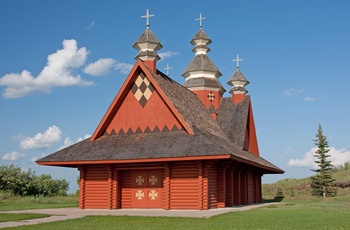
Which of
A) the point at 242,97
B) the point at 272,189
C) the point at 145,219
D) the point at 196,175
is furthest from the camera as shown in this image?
the point at 272,189

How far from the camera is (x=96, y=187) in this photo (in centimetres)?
2244

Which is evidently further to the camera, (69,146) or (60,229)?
(69,146)

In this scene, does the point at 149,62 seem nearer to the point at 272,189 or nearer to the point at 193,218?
the point at 193,218

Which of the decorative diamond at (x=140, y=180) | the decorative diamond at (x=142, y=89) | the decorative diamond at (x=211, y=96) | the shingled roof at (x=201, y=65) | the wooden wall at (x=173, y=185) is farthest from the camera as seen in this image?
the shingled roof at (x=201, y=65)

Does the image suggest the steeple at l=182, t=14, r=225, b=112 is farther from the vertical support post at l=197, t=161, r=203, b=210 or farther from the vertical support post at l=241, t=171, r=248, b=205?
the vertical support post at l=197, t=161, r=203, b=210

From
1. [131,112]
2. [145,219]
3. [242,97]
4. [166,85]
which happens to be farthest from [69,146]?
[242,97]

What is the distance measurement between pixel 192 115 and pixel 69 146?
6633mm

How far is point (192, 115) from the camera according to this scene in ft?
80.2

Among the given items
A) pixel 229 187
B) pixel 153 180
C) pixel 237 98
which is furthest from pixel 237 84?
pixel 153 180

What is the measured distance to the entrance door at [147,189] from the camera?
866 inches

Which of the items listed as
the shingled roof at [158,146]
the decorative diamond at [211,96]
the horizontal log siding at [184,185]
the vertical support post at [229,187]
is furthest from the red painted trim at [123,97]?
the decorative diamond at [211,96]

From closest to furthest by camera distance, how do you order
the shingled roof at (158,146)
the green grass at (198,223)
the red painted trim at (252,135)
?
the green grass at (198,223)
the shingled roof at (158,146)
the red painted trim at (252,135)

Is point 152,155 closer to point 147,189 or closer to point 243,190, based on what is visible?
point 147,189

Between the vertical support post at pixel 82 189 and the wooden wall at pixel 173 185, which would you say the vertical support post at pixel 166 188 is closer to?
the wooden wall at pixel 173 185
